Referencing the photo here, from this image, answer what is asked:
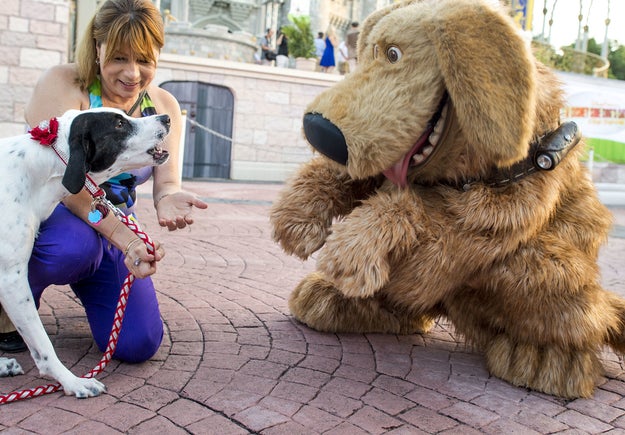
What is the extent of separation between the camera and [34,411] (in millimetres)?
2297

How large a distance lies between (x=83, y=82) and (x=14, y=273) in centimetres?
110

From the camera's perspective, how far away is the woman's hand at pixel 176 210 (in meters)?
2.91

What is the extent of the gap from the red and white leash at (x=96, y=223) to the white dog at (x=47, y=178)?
1.2 inches

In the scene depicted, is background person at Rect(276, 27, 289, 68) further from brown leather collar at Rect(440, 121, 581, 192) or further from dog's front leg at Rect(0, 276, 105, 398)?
dog's front leg at Rect(0, 276, 105, 398)

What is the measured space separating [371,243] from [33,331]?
134 centimetres

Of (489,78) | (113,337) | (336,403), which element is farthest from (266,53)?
(336,403)

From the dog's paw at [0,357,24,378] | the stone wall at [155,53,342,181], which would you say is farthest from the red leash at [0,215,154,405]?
the stone wall at [155,53,342,181]

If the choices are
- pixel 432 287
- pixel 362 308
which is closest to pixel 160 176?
pixel 362 308

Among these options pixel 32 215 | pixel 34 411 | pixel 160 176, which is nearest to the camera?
pixel 34 411

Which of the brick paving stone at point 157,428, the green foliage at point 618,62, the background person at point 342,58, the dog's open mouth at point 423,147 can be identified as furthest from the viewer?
the green foliage at point 618,62

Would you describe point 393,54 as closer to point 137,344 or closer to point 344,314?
point 344,314

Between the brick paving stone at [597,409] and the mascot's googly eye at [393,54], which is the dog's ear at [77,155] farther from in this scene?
the brick paving stone at [597,409]

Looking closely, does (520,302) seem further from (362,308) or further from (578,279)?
(362,308)

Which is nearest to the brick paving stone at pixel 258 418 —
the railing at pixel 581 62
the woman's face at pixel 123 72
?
the woman's face at pixel 123 72
